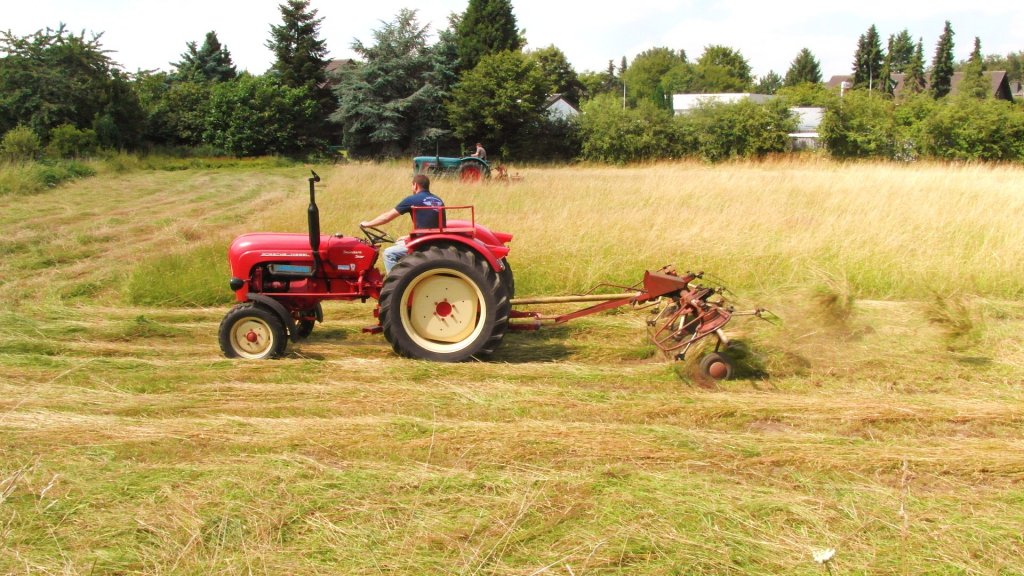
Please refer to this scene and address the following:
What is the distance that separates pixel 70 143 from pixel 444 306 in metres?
23.0

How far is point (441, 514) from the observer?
10.2 ft

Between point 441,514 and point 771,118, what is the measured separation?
2577 centimetres

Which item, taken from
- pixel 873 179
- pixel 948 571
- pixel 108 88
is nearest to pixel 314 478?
pixel 948 571

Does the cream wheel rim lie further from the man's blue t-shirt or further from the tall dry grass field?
the tall dry grass field

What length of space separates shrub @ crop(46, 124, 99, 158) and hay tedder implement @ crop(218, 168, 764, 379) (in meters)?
21.4

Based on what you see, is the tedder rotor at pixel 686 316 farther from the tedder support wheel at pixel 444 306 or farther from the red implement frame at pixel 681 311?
the tedder support wheel at pixel 444 306

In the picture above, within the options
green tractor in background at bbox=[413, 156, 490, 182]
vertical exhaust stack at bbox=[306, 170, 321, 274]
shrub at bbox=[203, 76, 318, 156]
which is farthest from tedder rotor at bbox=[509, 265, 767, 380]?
shrub at bbox=[203, 76, 318, 156]

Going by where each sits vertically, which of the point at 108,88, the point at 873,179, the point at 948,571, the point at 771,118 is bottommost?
the point at 948,571

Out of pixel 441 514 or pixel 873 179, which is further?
pixel 873 179

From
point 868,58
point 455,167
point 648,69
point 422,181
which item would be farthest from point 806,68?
point 422,181

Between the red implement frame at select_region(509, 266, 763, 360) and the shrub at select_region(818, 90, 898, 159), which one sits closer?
the red implement frame at select_region(509, 266, 763, 360)

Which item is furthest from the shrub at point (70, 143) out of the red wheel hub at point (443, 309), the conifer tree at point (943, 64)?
the conifer tree at point (943, 64)

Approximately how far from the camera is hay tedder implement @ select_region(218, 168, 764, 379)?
5.21 meters

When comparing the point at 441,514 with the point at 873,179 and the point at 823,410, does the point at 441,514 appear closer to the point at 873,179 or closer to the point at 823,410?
the point at 823,410
